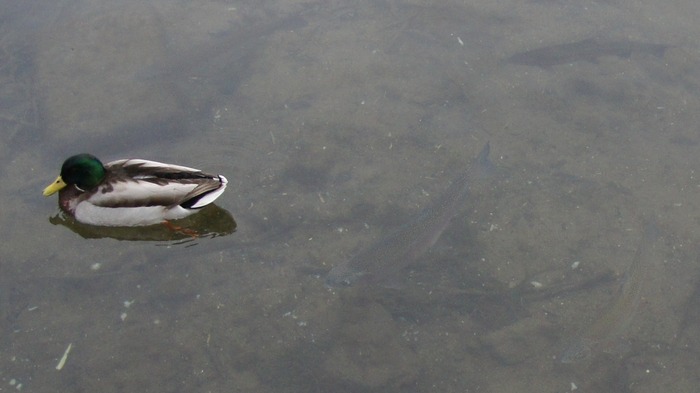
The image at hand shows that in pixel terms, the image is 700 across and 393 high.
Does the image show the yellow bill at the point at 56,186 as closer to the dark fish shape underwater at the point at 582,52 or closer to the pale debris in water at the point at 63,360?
the pale debris in water at the point at 63,360

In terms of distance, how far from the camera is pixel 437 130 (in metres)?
6.45

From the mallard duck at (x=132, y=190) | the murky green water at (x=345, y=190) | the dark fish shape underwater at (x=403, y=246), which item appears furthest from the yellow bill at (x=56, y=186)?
the dark fish shape underwater at (x=403, y=246)

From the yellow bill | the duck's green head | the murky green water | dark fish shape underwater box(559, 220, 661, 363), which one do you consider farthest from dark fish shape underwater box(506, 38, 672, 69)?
the yellow bill

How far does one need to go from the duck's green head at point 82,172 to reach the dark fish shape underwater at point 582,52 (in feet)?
12.7

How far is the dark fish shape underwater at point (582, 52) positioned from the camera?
23.7ft

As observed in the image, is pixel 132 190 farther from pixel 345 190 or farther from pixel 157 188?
pixel 345 190

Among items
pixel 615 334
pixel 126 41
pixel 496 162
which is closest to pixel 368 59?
pixel 496 162

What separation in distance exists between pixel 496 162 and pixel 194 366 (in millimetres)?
2895

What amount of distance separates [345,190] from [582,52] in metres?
2.99

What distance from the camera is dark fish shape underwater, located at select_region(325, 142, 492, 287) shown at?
5.18 meters

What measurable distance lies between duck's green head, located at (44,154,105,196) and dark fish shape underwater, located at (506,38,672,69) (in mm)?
3870

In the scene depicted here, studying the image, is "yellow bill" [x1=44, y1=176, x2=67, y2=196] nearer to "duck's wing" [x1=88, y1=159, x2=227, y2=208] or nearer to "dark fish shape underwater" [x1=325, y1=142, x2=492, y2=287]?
"duck's wing" [x1=88, y1=159, x2=227, y2=208]

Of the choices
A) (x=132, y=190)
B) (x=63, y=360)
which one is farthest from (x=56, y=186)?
(x=63, y=360)

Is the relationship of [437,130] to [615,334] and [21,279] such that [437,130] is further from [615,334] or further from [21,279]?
[21,279]
